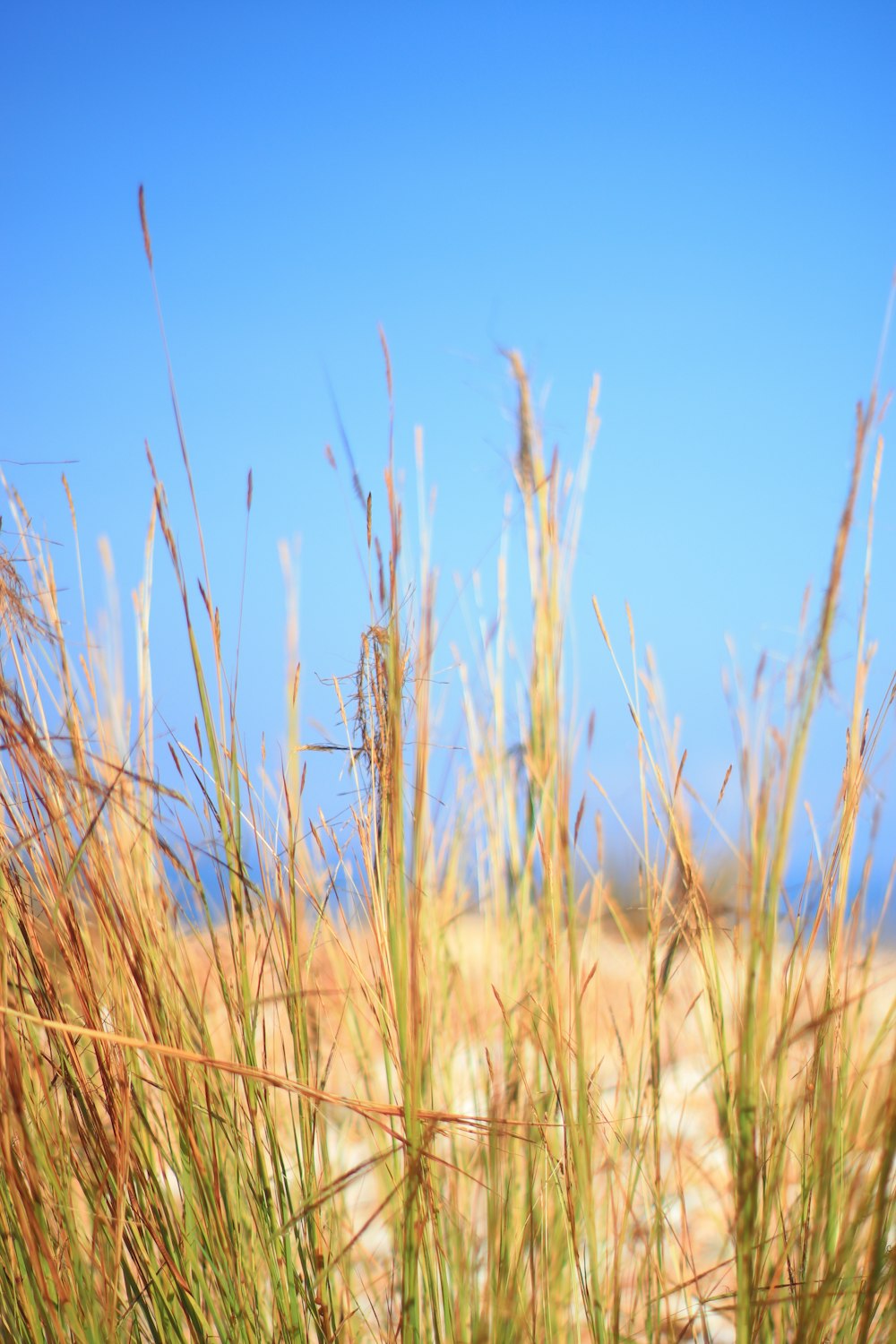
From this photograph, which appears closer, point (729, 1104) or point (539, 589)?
point (729, 1104)

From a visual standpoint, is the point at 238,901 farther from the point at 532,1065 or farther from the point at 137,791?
the point at 532,1065

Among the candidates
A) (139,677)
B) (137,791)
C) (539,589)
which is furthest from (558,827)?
(139,677)

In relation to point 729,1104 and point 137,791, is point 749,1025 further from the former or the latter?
point 137,791

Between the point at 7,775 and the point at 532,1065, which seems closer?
the point at 7,775

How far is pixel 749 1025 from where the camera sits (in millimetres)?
666

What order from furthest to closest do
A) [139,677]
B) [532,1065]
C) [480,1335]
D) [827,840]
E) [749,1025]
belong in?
[532,1065] → [139,677] → [827,840] → [480,1335] → [749,1025]

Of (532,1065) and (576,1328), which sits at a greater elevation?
(532,1065)

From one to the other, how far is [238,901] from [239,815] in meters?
0.08

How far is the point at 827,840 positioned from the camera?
0.94 meters

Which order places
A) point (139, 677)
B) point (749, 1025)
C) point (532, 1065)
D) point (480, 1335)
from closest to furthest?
point (749, 1025) < point (480, 1335) < point (139, 677) < point (532, 1065)

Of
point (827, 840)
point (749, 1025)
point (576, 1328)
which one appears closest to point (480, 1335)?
point (576, 1328)

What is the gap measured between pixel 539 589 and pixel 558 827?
231 millimetres

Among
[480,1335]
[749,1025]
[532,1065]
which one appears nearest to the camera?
[749,1025]

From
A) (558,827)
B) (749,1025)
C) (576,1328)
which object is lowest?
(576,1328)
